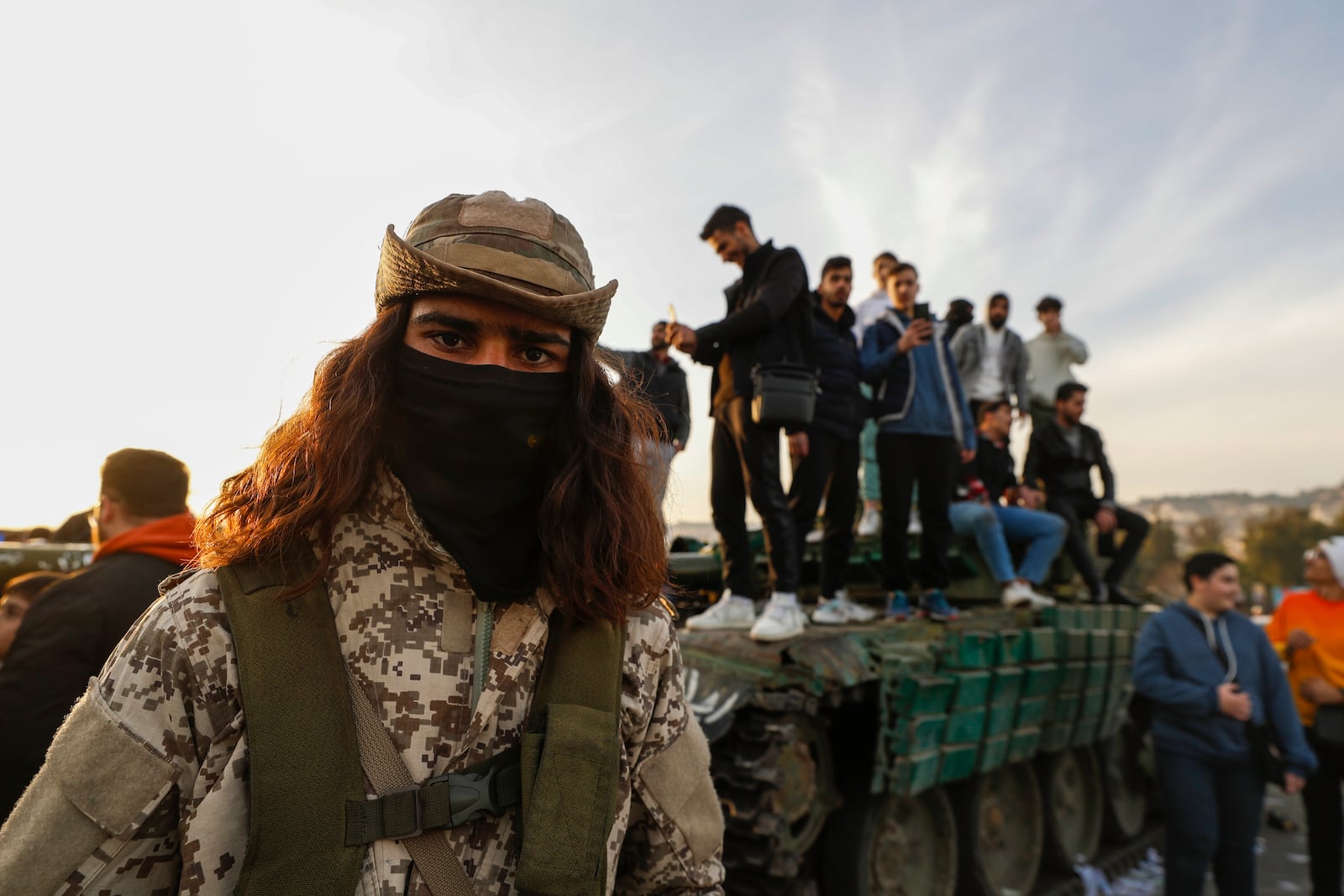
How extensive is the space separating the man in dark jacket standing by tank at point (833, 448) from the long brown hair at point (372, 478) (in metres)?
3.12

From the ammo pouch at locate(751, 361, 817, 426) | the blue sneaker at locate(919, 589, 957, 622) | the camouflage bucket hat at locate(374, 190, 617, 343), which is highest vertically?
the ammo pouch at locate(751, 361, 817, 426)

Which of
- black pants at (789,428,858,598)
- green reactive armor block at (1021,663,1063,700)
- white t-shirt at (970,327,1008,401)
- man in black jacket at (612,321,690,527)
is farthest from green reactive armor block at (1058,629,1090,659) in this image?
man in black jacket at (612,321,690,527)

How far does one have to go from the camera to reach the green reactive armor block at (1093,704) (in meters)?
7.20

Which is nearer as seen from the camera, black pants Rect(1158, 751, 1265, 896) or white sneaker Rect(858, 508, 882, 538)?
black pants Rect(1158, 751, 1265, 896)

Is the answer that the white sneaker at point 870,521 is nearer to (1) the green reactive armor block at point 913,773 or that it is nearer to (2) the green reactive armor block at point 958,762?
(2) the green reactive armor block at point 958,762

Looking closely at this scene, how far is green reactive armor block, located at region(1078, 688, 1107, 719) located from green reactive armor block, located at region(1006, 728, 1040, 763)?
84cm

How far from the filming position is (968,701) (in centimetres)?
549

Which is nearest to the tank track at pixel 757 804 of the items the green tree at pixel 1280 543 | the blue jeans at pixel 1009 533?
the blue jeans at pixel 1009 533

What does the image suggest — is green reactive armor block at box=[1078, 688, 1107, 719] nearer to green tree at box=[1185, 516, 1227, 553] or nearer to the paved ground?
the paved ground

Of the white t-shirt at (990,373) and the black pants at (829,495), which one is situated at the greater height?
the white t-shirt at (990,373)

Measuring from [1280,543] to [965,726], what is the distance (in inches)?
2186

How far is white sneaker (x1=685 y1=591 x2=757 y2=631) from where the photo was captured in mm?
4691

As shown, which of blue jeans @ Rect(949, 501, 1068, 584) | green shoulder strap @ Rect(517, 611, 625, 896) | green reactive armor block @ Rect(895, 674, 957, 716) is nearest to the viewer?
green shoulder strap @ Rect(517, 611, 625, 896)

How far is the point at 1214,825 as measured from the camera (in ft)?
16.5
